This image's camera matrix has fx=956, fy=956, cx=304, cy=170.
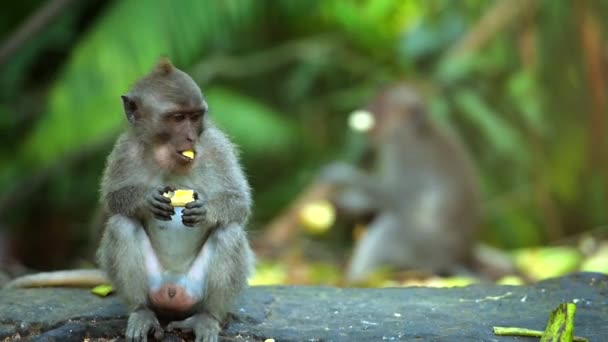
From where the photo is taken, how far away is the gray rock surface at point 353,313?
166 inches

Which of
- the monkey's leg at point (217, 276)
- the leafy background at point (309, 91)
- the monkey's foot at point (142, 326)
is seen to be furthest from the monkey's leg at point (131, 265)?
the leafy background at point (309, 91)

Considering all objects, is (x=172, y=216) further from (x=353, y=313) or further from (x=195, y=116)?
(x=353, y=313)

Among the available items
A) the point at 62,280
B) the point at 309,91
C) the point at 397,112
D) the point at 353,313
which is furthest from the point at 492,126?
the point at 62,280

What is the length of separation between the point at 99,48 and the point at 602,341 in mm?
5528

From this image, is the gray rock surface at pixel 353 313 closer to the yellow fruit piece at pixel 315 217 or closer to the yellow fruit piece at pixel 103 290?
the yellow fruit piece at pixel 103 290

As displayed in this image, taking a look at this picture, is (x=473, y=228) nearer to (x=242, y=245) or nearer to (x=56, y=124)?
(x=56, y=124)

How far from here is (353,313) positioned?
4605mm

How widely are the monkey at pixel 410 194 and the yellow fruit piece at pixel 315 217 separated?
1.71ft

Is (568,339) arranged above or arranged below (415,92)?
below

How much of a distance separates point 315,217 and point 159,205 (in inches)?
180

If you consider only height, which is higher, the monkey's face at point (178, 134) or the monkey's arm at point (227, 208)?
the monkey's face at point (178, 134)

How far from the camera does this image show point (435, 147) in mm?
10078

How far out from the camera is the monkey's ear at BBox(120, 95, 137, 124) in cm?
423

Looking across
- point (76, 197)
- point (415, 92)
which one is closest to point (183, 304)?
point (415, 92)
